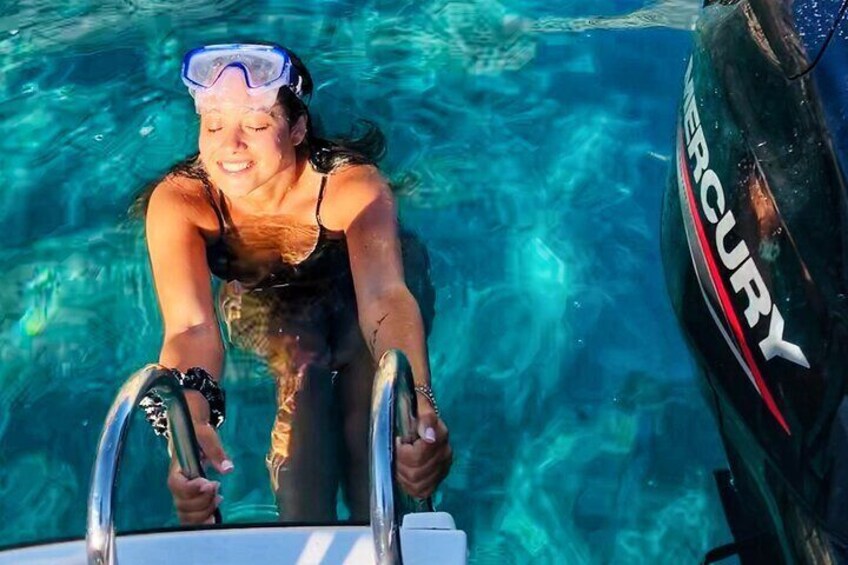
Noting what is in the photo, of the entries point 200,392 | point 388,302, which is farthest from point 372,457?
point 388,302

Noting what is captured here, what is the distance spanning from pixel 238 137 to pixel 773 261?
1.28 meters

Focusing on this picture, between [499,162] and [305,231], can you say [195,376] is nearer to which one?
[305,231]

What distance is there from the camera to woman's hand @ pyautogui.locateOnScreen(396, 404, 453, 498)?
212 centimetres

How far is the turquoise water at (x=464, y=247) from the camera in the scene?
9.70 ft

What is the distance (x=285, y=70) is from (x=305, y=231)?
450 millimetres

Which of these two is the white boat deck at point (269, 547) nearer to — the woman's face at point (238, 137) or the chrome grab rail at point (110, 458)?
the chrome grab rail at point (110, 458)

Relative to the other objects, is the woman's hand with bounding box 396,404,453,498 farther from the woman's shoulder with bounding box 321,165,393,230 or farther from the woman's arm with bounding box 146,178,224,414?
the woman's shoulder with bounding box 321,165,393,230

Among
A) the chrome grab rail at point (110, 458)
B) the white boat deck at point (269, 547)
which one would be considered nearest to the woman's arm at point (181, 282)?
the chrome grab rail at point (110, 458)

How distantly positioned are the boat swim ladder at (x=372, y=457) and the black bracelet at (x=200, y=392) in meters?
0.73

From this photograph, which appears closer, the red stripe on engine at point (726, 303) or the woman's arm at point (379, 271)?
the red stripe on engine at point (726, 303)

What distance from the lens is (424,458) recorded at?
2129 mm

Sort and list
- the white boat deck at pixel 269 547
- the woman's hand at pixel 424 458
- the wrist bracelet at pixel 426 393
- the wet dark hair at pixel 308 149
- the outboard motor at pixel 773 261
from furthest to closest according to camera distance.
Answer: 1. the wet dark hair at pixel 308 149
2. the wrist bracelet at pixel 426 393
3. the woman's hand at pixel 424 458
4. the outboard motor at pixel 773 261
5. the white boat deck at pixel 269 547

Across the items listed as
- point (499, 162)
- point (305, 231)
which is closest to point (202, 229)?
point (305, 231)

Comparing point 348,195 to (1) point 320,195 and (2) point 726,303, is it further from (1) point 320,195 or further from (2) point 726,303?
A: (2) point 726,303
